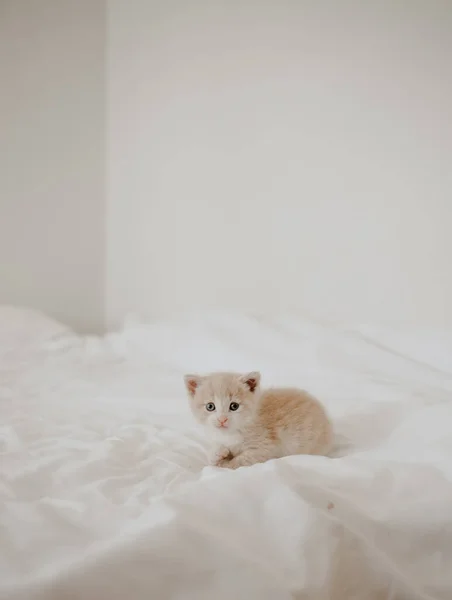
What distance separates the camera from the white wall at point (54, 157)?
2.64 meters

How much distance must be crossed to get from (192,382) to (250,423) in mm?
159

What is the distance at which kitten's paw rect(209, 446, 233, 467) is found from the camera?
1111mm

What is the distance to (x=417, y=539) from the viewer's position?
73 cm

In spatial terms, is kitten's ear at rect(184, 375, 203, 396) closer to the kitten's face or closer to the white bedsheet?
the kitten's face

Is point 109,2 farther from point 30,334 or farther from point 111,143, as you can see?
point 30,334

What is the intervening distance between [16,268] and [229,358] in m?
1.36

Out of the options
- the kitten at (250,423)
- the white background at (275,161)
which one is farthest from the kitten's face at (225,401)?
the white background at (275,161)

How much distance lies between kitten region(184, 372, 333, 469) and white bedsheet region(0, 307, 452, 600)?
73mm

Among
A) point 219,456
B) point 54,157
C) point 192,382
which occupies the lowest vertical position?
point 219,456

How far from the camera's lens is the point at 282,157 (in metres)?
2.16

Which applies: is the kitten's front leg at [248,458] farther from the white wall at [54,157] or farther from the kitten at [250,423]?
the white wall at [54,157]

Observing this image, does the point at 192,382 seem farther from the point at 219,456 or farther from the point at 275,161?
the point at 275,161

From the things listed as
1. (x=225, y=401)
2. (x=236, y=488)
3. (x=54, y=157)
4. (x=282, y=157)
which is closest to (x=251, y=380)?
(x=225, y=401)

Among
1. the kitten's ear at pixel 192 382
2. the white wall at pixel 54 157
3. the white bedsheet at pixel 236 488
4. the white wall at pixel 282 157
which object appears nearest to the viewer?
the white bedsheet at pixel 236 488
